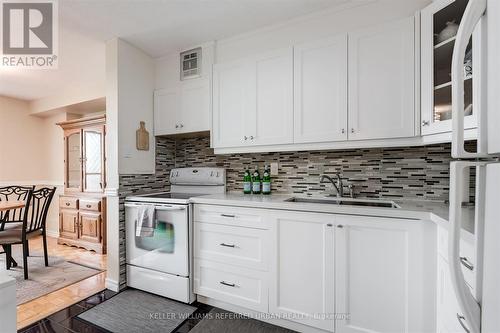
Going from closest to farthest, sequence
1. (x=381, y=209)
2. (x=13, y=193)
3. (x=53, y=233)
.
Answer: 1. (x=381, y=209)
2. (x=13, y=193)
3. (x=53, y=233)

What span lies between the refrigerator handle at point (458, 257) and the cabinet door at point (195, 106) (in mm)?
2086

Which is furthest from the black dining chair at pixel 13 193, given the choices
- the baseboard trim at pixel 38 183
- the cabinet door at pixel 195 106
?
the cabinet door at pixel 195 106

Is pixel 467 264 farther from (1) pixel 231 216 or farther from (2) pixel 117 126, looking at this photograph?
(2) pixel 117 126

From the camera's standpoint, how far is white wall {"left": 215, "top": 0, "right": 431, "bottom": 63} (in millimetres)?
1734

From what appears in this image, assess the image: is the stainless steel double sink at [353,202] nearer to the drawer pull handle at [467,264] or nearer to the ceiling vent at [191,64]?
the drawer pull handle at [467,264]

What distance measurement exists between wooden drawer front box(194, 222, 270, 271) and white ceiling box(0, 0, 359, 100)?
1722mm

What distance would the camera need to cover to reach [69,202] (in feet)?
11.9

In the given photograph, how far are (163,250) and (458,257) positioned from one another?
2.08 m

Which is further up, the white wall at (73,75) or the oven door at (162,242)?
the white wall at (73,75)

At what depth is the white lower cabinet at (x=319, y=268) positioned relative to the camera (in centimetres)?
142

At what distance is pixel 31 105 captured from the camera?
14.1 feet

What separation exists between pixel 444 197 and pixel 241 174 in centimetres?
172
